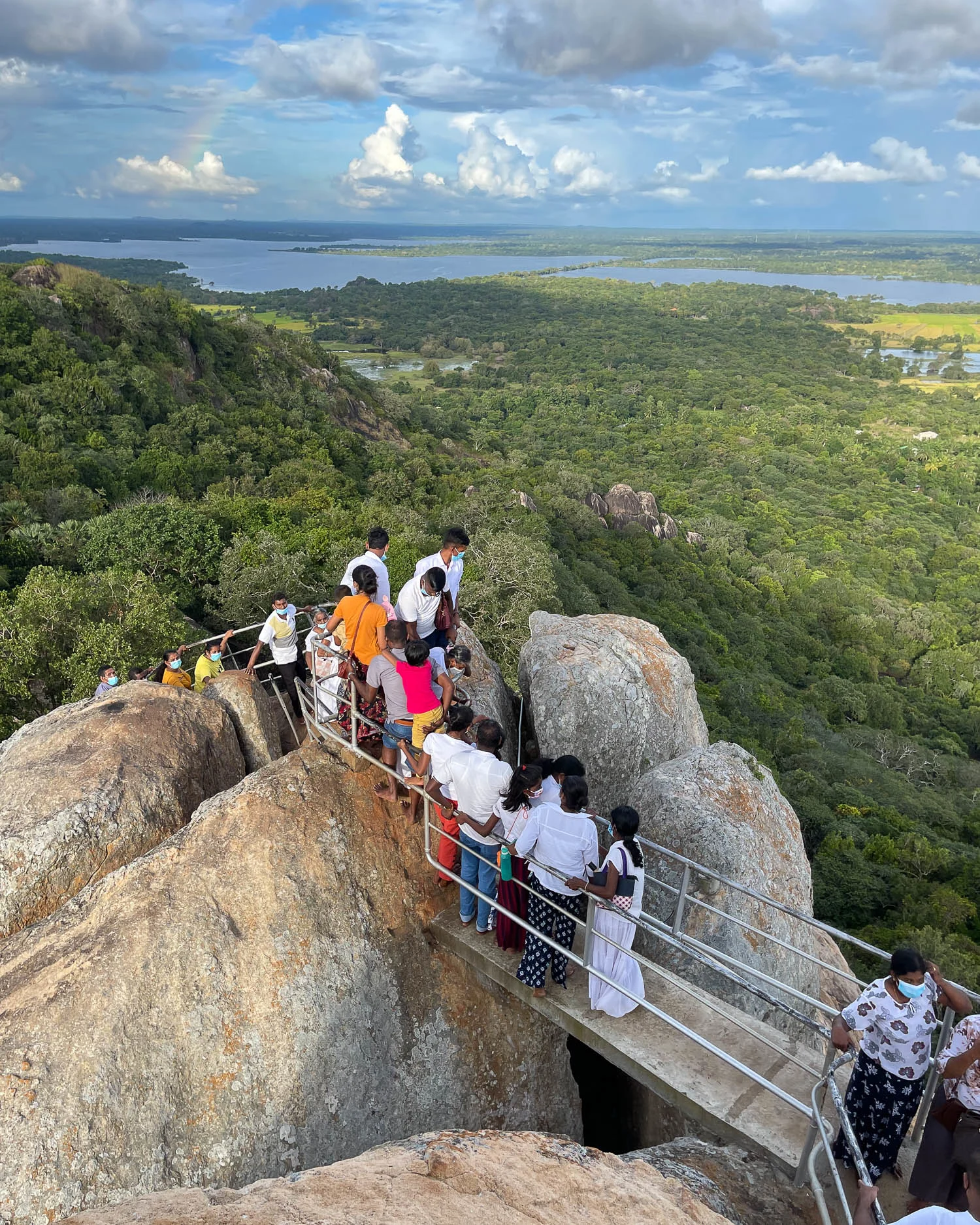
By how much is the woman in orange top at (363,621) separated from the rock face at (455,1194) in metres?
5.66

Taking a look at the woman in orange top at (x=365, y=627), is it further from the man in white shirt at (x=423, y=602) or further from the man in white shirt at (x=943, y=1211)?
the man in white shirt at (x=943, y=1211)

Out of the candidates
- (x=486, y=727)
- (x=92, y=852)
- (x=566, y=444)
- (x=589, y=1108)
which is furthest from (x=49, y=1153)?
(x=566, y=444)

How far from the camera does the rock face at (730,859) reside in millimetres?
10875

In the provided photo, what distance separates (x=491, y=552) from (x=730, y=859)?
24.0m

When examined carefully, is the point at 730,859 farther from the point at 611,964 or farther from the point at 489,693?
the point at 489,693

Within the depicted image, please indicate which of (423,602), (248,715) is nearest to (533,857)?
(423,602)

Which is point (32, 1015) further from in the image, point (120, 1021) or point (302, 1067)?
point (302, 1067)

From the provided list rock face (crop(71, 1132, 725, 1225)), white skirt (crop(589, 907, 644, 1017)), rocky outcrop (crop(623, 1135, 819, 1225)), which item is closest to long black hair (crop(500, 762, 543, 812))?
white skirt (crop(589, 907, 644, 1017))

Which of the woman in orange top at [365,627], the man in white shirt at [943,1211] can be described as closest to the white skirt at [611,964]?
the man in white shirt at [943,1211]

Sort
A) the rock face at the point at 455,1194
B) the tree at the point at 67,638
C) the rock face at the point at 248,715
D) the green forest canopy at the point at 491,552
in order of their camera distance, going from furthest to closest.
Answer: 1. the green forest canopy at the point at 491,552
2. the tree at the point at 67,638
3. the rock face at the point at 248,715
4. the rock face at the point at 455,1194

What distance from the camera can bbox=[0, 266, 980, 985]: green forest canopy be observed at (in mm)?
30031

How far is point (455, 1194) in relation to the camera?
5402 mm

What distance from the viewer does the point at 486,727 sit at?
782 centimetres

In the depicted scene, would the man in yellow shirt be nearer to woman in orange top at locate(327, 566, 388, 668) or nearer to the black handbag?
woman in orange top at locate(327, 566, 388, 668)
